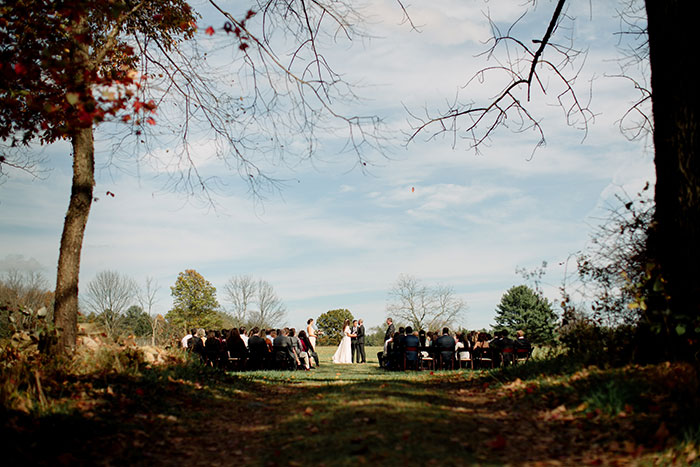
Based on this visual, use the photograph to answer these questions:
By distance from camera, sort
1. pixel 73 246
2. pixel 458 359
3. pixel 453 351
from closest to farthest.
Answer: pixel 73 246, pixel 453 351, pixel 458 359

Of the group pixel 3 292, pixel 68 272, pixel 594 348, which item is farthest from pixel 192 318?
pixel 594 348

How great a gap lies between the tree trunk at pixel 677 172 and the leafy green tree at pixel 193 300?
5378 cm

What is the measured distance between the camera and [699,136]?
682cm

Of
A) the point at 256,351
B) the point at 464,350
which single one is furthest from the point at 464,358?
the point at 256,351

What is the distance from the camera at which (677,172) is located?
6.96m

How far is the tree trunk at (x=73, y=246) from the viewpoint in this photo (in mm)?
9352

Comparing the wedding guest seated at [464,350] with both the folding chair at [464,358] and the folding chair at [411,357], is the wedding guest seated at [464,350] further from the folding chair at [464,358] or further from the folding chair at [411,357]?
the folding chair at [411,357]

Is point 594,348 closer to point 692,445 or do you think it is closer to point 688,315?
point 688,315

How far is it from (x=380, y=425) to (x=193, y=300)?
55.2 meters

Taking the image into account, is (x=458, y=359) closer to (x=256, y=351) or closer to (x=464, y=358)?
(x=464, y=358)

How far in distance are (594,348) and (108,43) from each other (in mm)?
11140

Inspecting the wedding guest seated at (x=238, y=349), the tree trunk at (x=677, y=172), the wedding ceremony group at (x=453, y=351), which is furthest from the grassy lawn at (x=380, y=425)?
the wedding guest seated at (x=238, y=349)

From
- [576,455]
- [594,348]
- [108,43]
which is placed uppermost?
[108,43]

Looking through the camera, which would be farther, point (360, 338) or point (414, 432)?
point (360, 338)
